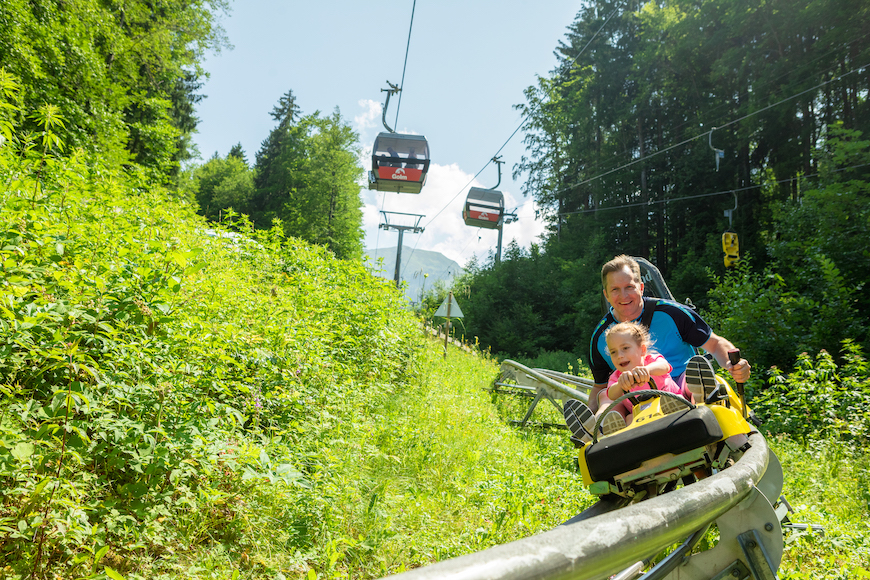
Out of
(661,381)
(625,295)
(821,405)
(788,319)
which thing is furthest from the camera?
(788,319)

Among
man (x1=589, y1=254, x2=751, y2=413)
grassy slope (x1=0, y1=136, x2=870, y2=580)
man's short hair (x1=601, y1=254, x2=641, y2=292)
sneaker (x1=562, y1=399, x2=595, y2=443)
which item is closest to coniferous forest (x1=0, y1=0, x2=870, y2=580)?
grassy slope (x1=0, y1=136, x2=870, y2=580)

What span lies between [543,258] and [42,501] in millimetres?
31877

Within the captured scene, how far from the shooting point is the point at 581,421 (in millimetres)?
2756

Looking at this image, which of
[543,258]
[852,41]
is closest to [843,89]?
[852,41]

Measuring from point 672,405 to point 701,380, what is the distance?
1.32 ft

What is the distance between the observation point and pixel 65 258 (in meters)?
3.44

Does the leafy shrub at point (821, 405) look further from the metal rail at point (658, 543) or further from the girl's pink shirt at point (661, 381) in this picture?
the metal rail at point (658, 543)

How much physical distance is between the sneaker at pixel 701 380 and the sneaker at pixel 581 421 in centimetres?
54

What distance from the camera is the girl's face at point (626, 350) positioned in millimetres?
2682

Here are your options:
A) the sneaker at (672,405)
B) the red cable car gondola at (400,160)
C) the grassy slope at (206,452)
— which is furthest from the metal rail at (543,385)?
the red cable car gondola at (400,160)

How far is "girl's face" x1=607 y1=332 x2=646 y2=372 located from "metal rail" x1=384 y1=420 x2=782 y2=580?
0.76 meters

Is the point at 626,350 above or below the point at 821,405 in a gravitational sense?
above

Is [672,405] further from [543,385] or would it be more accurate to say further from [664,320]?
[543,385]

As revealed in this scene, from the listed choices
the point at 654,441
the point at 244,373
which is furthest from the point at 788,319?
the point at 244,373
